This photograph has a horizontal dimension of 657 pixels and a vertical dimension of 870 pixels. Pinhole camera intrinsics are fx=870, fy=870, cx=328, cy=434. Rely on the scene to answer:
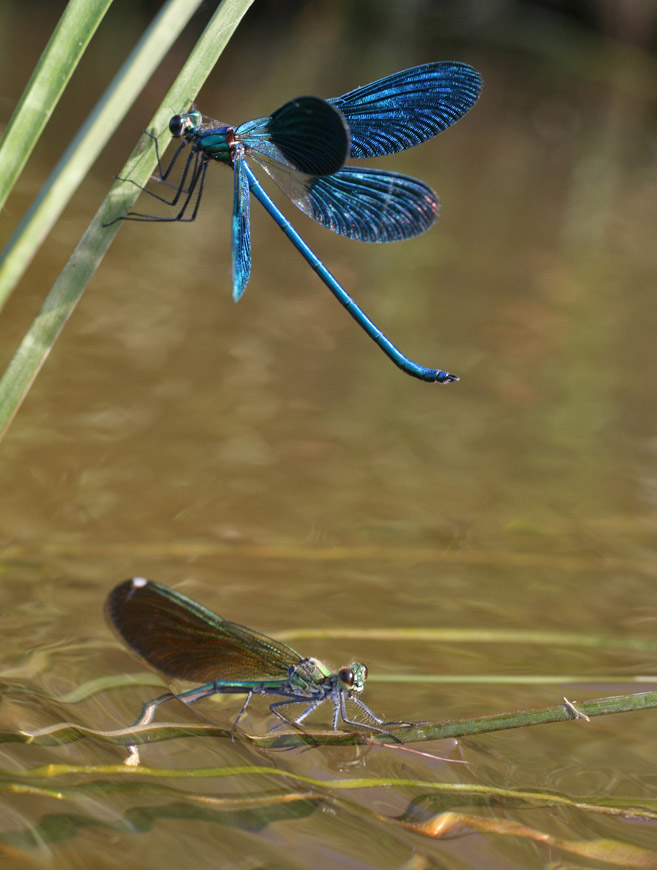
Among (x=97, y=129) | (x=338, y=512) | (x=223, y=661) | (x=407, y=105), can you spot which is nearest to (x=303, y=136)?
(x=407, y=105)

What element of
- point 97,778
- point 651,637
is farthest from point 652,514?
point 97,778

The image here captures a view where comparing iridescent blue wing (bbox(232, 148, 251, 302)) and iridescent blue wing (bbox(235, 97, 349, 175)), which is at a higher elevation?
iridescent blue wing (bbox(235, 97, 349, 175))

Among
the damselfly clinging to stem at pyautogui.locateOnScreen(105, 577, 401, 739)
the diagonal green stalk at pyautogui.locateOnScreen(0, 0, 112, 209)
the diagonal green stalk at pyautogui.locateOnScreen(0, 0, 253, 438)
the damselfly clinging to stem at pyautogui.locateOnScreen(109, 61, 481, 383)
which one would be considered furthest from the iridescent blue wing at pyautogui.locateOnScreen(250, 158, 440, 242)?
the damselfly clinging to stem at pyautogui.locateOnScreen(105, 577, 401, 739)

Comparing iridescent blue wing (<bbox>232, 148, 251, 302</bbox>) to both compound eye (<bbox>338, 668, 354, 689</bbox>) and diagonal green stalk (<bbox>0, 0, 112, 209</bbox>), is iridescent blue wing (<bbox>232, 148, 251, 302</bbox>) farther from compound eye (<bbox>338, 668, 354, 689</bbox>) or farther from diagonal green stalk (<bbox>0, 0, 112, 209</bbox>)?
compound eye (<bbox>338, 668, 354, 689</bbox>)

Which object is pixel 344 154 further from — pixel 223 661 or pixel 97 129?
pixel 223 661

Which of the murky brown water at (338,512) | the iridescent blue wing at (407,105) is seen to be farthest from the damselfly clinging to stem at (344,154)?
the murky brown water at (338,512)
